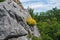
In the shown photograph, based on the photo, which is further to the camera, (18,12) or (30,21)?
(30,21)

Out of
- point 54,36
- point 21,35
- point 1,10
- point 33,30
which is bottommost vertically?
point 54,36

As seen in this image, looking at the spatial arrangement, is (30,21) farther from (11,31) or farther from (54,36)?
(54,36)

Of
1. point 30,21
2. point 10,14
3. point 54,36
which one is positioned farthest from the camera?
point 54,36

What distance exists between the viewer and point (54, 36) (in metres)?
43.4

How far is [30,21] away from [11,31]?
5.57 meters

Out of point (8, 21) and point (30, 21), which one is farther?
point (30, 21)

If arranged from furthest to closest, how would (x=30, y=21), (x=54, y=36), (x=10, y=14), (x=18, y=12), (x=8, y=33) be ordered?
1. (x=54, y=36)
2. (x=30, y=21)
3. (x=18, y=12)
4. (x=10, y=14)
5. (x=8, y=33)

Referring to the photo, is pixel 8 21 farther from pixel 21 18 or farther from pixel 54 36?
pixel 54 36

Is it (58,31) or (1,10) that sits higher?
(1,10)

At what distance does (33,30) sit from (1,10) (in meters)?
6.35

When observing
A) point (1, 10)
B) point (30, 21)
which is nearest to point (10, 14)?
point (1, 10)

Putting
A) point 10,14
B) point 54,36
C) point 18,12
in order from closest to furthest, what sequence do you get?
1. point 10,14
2. point 18,12
3. point 54,36

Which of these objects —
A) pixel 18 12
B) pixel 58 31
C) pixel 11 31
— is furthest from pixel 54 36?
pixel 11 31

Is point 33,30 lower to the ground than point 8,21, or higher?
lower
